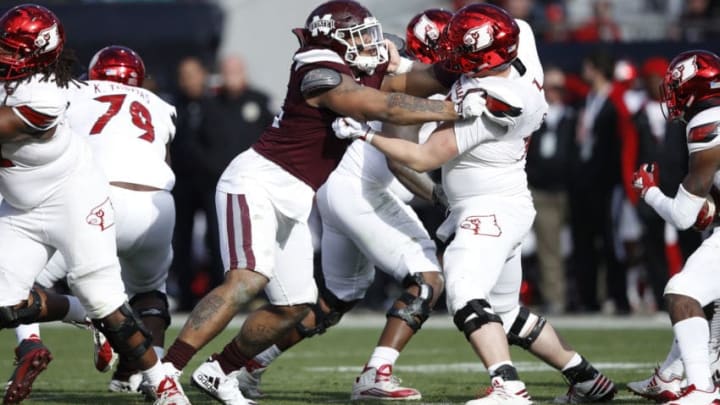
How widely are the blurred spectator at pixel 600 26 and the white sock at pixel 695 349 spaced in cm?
947

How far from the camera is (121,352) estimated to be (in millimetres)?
6512

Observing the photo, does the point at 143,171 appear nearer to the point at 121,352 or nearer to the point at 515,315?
the point at 121,352

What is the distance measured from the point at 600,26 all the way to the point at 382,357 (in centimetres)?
932

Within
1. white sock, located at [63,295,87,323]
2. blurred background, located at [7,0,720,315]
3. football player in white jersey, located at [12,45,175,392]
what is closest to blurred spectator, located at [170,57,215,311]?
blurred background, located at [7,0,720,315]

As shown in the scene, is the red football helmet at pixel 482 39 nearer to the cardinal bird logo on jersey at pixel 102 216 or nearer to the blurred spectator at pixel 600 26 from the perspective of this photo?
the cardinal bird logo on jersey at pixel 102 216

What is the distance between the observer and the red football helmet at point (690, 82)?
648cm

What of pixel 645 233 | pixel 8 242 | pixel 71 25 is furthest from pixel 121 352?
pixel 71 25

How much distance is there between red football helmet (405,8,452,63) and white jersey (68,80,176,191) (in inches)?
56.1

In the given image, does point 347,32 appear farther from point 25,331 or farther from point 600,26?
point 600,26

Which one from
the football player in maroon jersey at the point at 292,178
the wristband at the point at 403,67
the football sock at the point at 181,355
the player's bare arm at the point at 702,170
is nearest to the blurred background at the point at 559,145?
the wristband at the point at 403,67

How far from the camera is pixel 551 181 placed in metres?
13.5

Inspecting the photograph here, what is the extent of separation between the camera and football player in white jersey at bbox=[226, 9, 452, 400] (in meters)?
7.34

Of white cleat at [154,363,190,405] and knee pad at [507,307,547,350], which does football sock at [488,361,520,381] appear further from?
white cleat at [154,363,190,405]

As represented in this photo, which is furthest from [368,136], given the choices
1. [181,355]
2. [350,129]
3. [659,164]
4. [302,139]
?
[659,164]
